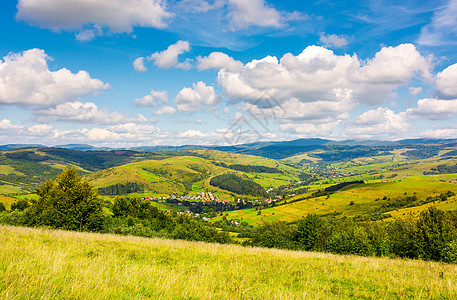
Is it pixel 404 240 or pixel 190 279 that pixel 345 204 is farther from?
pixel 190 279

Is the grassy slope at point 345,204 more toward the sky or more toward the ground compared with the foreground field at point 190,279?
more toward the ground

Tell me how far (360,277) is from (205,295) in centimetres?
819

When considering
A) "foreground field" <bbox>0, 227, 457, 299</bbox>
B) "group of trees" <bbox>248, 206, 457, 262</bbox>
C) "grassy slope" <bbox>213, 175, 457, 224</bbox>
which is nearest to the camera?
"foreground field" <bbox>0, 227, 457, 299</bbox>

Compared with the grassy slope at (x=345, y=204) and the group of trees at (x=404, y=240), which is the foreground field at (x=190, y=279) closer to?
the group of trees at (x=404, y=240)

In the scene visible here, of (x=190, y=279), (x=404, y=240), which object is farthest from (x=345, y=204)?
(x=190, y=279)

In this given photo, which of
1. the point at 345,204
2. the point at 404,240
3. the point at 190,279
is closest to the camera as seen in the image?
the point at 190,279

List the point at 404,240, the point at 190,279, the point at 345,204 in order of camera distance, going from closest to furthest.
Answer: the point at 190,279 → the point at 404,240 → the point at 345,204

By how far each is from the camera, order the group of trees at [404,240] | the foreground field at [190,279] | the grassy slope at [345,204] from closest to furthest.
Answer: the foreground field at [190,279], the group of trees at [404,240], the grassy slope at [345,204]

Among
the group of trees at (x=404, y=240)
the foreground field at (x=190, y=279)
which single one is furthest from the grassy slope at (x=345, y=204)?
the foreground field at (x=190, y=279)

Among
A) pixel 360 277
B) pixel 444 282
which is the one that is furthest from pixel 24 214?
pixel 444 282

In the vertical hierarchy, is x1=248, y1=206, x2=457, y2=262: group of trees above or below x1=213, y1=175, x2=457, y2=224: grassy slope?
above

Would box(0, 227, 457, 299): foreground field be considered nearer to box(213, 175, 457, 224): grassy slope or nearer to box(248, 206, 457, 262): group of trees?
box(248, 206, 457, 262): group of trees

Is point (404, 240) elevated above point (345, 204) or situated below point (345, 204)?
above

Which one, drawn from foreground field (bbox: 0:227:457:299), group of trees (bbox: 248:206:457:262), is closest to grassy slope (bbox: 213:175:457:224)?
group of trees (bbox: 248:206:457:262)
